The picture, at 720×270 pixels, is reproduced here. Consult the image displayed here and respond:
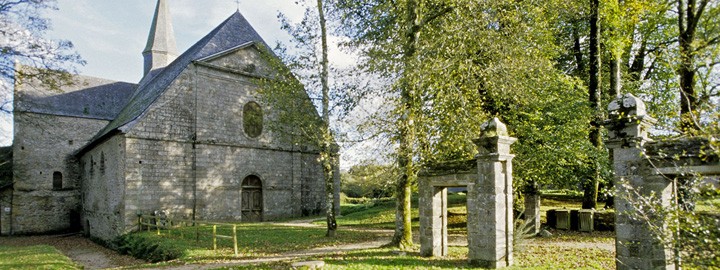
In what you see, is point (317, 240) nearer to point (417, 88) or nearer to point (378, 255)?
point (378, 255)

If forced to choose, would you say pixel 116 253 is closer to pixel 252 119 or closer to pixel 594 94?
pixel 252 119

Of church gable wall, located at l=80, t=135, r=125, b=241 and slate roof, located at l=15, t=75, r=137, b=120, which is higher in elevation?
slate roof, located at l=15, t=75, r=137, b=120

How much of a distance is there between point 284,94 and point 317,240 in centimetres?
511

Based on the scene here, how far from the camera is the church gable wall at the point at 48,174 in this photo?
26.8 meters

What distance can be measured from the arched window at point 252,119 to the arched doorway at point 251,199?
7.75ft

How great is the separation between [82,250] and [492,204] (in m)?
19.1

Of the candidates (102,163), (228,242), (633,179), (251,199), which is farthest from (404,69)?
(102,163)

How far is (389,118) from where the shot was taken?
10.8m

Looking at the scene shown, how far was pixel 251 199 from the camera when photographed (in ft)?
73.7

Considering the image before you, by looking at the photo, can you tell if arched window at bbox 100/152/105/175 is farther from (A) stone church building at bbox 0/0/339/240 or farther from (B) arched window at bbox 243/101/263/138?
(B) arched window at bbox 243/101/263/138

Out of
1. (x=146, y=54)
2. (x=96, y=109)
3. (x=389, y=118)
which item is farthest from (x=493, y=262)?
(x=146, y=54)

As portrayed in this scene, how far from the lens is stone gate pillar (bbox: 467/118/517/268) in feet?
27.6

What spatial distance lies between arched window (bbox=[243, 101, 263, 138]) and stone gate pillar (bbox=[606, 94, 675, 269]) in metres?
18.1

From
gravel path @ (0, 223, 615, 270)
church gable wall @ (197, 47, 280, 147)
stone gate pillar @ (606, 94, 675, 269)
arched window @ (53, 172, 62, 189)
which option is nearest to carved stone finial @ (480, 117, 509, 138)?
stone gate pillar @ (606, 94, 675, 269)
